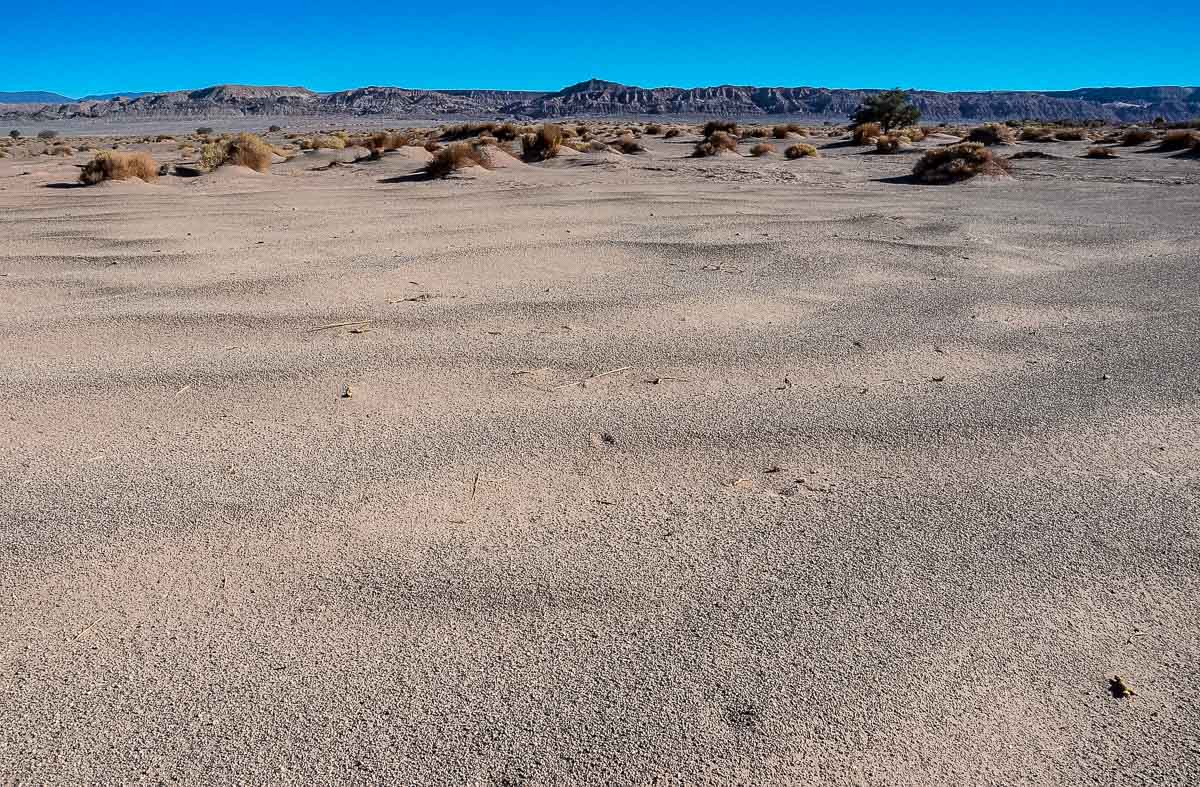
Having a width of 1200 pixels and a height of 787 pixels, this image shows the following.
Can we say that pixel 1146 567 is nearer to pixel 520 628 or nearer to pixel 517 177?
pixel 520 628

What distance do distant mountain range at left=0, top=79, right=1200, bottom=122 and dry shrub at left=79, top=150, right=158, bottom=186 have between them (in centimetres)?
9137

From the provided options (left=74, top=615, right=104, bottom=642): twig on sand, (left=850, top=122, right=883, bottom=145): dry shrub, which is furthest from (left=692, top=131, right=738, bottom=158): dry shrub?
(left=74, top=615, right=104, bottom=642): twig on sand

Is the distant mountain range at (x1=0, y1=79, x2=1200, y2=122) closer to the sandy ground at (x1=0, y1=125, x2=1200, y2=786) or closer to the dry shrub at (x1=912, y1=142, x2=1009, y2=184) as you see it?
the dry shrub at (x1=912, y1=142, x2=1009, y2=184)

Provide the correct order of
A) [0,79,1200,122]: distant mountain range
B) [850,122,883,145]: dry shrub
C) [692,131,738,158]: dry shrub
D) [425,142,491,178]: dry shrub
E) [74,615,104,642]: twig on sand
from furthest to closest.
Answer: [0,79,1200,122]: distant mountain range < [850,122,883,145]: dry shrub < [692,131,738,158]: dry shrub < [425,142,491,178]: dry shrub < [74,615,104,642]: twig on sand

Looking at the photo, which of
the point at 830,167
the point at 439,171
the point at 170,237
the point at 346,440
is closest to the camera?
the point at 346,440

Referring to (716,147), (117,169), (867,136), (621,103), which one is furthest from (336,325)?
(621,103)

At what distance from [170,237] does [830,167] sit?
408 inches

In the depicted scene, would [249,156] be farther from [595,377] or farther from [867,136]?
[867,136]

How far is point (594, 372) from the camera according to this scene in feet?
11.2

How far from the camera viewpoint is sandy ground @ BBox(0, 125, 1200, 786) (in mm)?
1582

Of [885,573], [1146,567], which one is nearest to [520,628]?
[885,573]

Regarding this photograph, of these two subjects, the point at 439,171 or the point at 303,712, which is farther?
the point at 439,171

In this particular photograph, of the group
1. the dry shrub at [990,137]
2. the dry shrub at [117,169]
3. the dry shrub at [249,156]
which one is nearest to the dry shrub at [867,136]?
the dry shrub at [990,137]

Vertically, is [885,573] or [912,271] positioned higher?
[912,271]
